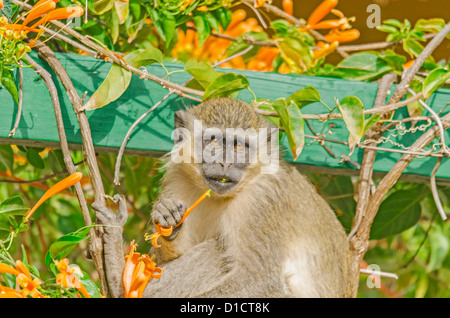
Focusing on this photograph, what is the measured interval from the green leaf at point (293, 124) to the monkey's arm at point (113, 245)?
69 cm

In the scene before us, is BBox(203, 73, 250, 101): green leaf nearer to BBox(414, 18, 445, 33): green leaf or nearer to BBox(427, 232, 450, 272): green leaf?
BBox(414, 18, 445, 33): green leaf

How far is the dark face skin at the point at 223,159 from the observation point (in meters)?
2.59

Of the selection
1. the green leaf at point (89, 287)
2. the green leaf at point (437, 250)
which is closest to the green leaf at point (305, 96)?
the green leaf at point (89, 287)

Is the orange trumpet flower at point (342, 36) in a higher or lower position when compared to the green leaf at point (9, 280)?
higher

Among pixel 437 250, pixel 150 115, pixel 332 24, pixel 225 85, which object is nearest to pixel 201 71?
pixel 225 85

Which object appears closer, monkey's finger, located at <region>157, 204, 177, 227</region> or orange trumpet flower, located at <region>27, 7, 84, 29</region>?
orange trumpet flower, located at <region>27, 7, 84, 29</region>

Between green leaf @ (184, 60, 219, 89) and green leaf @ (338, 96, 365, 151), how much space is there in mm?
548

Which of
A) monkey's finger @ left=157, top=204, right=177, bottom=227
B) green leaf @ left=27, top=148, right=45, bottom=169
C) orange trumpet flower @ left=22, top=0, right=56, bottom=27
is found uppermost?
orange trumpet flower @ left=22, top=0, right=56, bottom=27

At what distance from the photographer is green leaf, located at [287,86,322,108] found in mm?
2410

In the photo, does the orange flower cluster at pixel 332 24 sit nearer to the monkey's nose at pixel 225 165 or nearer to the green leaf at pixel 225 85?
the green leaf at pixel 225 85

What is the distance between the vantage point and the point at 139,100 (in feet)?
8.66

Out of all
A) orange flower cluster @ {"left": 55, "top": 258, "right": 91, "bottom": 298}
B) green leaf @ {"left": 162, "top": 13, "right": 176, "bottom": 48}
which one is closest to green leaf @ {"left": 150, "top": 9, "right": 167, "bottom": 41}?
green leaf @ {"left": 162, "top": 13, "right": 176, "bottom": 48}

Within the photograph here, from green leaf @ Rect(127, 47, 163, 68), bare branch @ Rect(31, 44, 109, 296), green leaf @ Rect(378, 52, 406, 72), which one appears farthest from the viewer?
green leaf @ Rect(378, 52, 406, 72)
